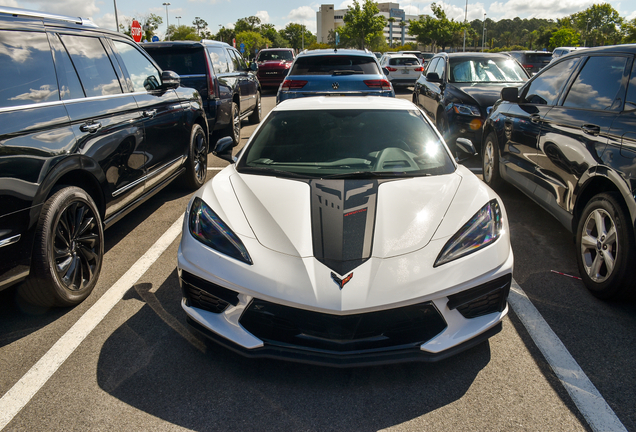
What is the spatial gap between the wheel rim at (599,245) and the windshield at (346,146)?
3.53 feet

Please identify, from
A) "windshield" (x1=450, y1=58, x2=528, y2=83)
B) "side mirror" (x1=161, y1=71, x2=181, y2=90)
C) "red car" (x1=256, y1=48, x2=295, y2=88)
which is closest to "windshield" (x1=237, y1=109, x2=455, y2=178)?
"side mirror" (x1=161, y1=71, x2=181, y2=90)

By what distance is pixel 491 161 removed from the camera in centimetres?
629

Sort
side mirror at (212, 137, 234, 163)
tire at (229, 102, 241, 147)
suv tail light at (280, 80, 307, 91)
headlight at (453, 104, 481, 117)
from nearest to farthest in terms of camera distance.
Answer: side mirror at (212, 137, 234, 163)
headlight at (453, 104, 481, 117)
suv tail light at (280, 80, 307, 91)
tire at (229, 102, 241, 147)

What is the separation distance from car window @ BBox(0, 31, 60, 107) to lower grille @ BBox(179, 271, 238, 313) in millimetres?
1485

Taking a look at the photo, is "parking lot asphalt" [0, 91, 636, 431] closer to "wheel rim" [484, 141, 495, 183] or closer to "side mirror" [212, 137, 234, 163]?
"side mirror" [212, 137, 234, 163]

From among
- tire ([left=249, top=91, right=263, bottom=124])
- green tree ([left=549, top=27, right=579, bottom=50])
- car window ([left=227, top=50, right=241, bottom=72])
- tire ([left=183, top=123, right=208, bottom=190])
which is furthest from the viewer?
green tree ([left=549, top=27, right=579, bottom=50])

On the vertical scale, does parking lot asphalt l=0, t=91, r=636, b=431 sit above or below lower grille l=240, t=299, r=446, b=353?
below

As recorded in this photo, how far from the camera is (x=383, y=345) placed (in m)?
2.41

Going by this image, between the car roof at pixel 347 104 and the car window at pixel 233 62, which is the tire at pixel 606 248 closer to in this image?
the car roof at pixel 347 104

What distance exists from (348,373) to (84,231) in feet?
7.10

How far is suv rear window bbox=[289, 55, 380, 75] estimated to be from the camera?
8469mm

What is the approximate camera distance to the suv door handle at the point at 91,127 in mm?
3632

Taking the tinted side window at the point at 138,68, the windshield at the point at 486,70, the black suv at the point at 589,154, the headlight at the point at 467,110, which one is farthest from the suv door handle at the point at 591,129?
the windshield at the point at 486,70

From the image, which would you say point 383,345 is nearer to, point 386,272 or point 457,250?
point 386,272
